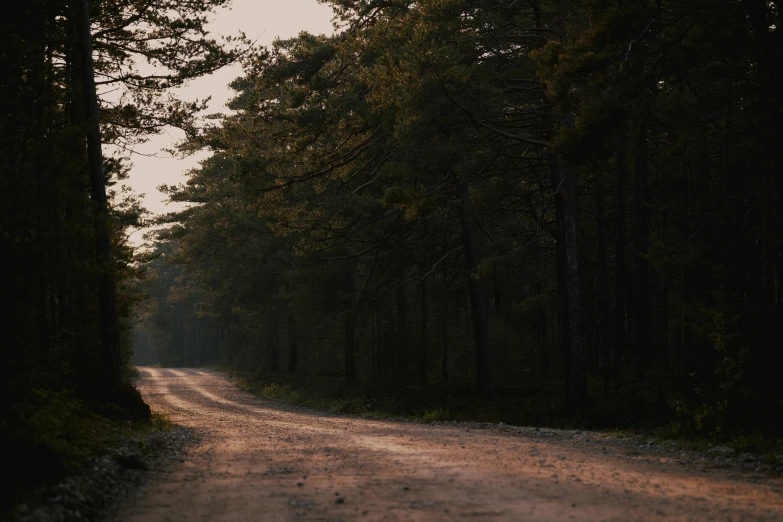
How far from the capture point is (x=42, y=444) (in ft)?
28.1

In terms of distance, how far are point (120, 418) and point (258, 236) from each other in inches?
1034

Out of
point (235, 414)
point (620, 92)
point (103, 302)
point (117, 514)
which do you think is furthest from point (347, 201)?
point (117, 514)

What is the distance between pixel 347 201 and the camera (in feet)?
84.9

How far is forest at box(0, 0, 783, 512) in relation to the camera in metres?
11.8

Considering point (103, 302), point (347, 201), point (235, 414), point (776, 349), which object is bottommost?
point (235, 414)

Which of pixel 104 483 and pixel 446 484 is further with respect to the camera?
pixel 104 483

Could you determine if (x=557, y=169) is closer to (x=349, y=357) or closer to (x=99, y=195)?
(x=99, y=195)

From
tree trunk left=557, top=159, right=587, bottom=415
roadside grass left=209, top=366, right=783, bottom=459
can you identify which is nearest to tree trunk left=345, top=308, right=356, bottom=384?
roadside grass left=209, top=366, right=783, bottom=459

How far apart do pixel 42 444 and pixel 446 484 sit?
184 inches

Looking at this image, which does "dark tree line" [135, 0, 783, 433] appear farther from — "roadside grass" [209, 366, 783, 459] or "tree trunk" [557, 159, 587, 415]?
"roadside grass" [209, 366, 783, 459]

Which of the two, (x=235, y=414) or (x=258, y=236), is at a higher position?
(x=258, y=236)

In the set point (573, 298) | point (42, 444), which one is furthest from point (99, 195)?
point (573, 298)

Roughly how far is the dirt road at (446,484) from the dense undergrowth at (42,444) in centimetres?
103

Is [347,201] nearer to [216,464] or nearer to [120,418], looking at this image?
[120,418]
